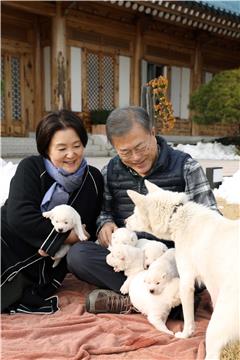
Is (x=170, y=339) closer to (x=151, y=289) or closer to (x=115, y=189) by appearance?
(x=151, y=289)

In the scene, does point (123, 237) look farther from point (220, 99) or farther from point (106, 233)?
point (220, 99)

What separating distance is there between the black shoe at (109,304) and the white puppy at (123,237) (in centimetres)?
38

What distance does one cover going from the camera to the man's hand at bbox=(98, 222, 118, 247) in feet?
10.2

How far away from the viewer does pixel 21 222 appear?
2.86 metres

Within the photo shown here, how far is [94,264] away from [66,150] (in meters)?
0.85

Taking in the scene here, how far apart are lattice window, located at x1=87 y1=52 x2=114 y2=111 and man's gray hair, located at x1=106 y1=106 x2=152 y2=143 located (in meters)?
11.1

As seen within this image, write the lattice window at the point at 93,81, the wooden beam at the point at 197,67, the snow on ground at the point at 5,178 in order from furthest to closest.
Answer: the wooden beam at the point at 197,67, the lattice window at the point at 93,81, the snow on ground at the point at 5,178

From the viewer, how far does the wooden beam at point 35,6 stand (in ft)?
36.6

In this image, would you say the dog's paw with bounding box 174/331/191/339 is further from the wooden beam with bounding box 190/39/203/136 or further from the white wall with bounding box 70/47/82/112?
the wooden beam with bounding box 190/39/203/136

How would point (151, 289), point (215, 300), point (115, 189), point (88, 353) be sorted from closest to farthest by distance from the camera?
point (215, 300)
point (88, 353)
point (151, 289)
point (115, 189)

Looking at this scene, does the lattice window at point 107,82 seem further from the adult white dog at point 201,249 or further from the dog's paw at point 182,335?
the dog's paw at point 182,335

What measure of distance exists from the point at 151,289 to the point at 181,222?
0.50 metres

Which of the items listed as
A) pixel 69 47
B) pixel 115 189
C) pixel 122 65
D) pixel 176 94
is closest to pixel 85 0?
pixel 69 47

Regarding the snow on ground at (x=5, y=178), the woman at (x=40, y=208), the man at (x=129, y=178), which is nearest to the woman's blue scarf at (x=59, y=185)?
the woman at (x=40, y=208)
